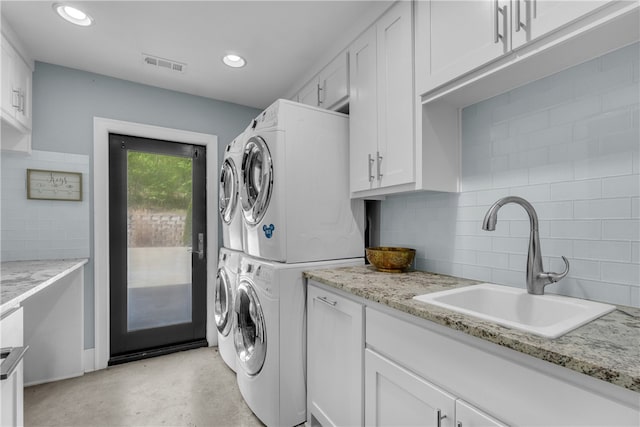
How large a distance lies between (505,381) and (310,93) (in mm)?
2263

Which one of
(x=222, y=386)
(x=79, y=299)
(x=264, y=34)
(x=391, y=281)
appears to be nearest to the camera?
(x=391, y=281)

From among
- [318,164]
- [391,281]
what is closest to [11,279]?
[318,164]

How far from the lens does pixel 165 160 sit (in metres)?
2.84

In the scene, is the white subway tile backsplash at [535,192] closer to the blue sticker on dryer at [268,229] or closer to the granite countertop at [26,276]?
the blue sticker on dryer at [268,229]

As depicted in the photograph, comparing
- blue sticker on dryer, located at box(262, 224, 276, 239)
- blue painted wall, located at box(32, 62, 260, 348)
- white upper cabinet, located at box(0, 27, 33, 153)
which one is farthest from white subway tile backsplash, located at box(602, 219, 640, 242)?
white upper cabinet, located at box(0, 27, 33, 153)

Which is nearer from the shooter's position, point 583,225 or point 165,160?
point 583,225

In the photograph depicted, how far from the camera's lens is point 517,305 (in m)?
1.29

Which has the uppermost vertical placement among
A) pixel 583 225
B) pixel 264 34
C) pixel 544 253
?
pixel 264 34

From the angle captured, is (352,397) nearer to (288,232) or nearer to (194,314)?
(288,232)

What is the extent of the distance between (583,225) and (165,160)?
3.03 m

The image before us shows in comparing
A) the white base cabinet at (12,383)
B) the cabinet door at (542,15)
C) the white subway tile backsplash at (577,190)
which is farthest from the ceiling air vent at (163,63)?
the white subway tile backsplash at (577,190)

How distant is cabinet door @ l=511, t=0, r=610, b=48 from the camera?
93 centimetres

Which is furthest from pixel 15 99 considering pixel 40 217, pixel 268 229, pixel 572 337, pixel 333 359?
pixel 572 337

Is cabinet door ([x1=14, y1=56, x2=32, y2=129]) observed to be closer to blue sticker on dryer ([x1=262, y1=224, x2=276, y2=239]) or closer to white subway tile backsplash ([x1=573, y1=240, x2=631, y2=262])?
blue sticker on dryer ([x1=262, y1=224, x2=276, y2=239])
